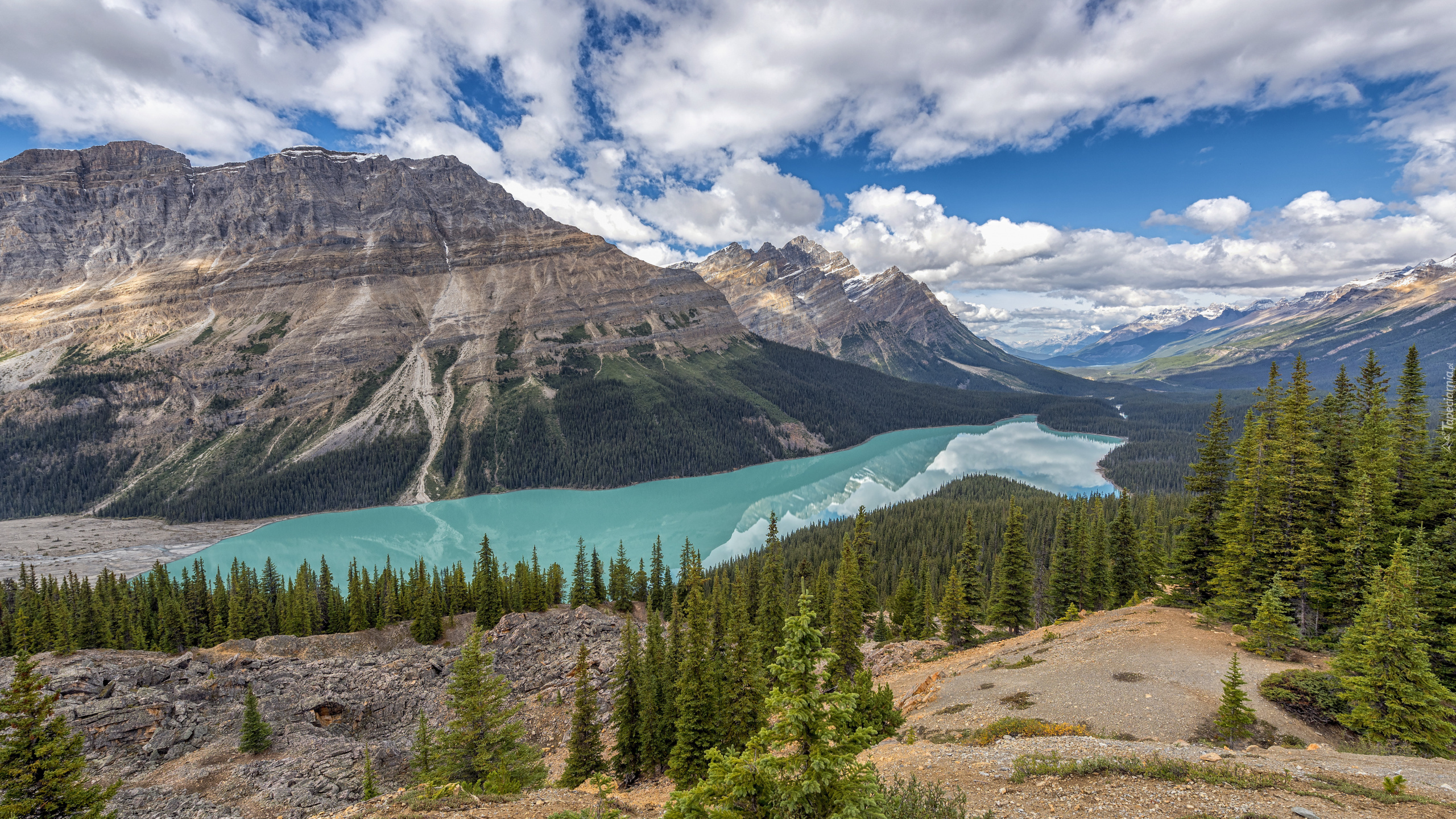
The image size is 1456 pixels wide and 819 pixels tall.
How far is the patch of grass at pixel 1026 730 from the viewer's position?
1708 cm

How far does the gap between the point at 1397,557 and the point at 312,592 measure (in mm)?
72882

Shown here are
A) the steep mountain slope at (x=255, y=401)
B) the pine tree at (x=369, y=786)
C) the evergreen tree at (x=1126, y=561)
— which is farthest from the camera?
the steep mountain slope at (x=255, y=401)

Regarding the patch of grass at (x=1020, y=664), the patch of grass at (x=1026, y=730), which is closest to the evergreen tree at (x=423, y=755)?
the patch of grass at (x=1026, y=730)

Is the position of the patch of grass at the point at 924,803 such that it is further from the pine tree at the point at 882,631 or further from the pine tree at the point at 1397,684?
the pine tree at the point at 882,631

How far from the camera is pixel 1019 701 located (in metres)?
20.3

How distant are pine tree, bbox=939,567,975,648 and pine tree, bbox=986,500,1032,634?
3.15 metres

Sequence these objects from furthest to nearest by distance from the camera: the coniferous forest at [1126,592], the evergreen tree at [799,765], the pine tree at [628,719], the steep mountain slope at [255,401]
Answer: the steep mountain slope at [255,401]
the pine tree at [628,719]
the coniferous forest at [1126,592]
the evergreen tree at [799,765]

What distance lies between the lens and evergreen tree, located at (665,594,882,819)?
862 cm

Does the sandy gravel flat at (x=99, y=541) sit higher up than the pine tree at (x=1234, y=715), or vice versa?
the pine tree at (x=1234, y=715)

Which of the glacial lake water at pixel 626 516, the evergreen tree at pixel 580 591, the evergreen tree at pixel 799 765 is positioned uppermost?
the evergreen tree at pixel 799 765

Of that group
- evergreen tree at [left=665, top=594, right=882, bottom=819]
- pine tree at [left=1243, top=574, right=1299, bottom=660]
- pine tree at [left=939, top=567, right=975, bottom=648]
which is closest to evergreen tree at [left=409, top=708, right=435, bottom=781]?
evergreen tree at [left=665, top=594, right=882, bottom=819]

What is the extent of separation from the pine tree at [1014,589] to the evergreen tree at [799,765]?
34.8 m

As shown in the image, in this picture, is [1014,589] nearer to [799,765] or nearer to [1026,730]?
[1026,730]

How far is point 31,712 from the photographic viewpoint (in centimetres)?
1482
